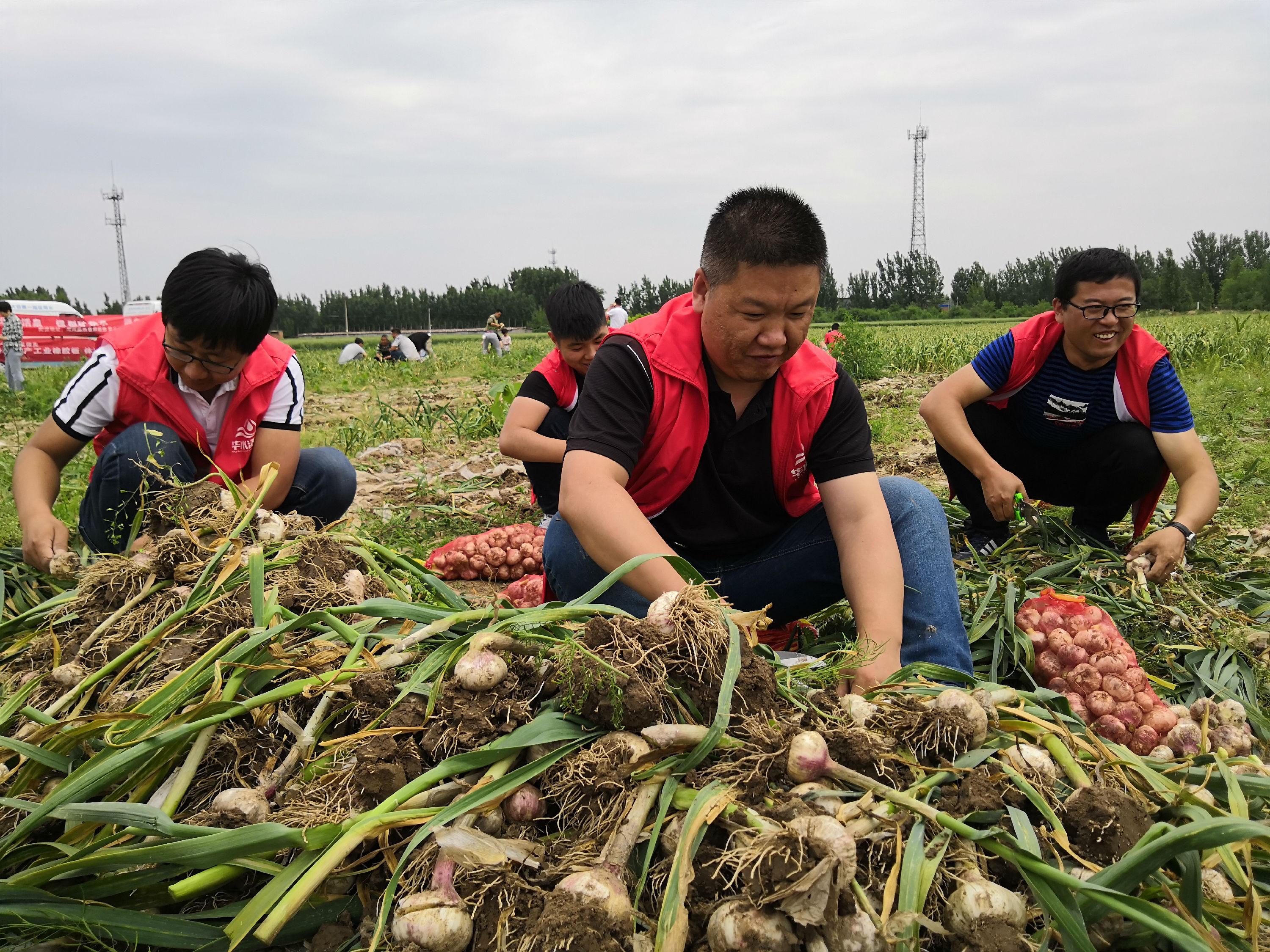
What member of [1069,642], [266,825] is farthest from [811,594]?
[266,825]

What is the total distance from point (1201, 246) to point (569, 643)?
57900 millimetres

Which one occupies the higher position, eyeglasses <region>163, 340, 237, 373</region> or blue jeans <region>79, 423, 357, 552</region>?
eyeglasses <region>163, 340, 237, 373</region>

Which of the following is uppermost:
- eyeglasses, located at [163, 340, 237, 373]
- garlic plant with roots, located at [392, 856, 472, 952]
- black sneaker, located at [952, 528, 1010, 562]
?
eyeglasses, located at [163, 340, 237, 373]

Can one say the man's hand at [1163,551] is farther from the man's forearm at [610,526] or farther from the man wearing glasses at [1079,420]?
the man's forearm at [610,526]

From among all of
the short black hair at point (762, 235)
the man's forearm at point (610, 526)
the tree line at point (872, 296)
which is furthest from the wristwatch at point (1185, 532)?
the tree line at point (872, 296)

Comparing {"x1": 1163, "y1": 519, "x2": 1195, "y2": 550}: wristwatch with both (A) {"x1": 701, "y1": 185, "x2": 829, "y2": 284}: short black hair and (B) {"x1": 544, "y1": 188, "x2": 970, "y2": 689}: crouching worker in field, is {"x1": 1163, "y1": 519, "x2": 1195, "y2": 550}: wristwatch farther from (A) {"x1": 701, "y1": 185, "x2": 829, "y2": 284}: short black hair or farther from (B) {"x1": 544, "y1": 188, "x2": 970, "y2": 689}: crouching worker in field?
(A) {"x1": 701, "y1": 185, "x2": 829, "y2": 284}: short black hair

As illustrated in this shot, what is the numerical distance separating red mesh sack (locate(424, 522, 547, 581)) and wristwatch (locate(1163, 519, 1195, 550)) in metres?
2.40

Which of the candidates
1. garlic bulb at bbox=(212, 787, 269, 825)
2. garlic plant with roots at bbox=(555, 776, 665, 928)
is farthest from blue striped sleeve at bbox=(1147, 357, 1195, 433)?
garlic bulb at bbox=(212, 787, 269, 825)

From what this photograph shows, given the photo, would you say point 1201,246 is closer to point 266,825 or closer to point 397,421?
point 397,421

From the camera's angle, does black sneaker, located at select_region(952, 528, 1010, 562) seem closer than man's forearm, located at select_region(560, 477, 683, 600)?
No

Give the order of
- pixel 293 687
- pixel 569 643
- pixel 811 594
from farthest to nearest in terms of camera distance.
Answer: pixel 811 594, pixel 293 687, pixel 569 643

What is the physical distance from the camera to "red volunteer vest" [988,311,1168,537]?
3.15 m

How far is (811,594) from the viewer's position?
234 cm

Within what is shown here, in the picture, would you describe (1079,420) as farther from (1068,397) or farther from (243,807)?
(243,807)
